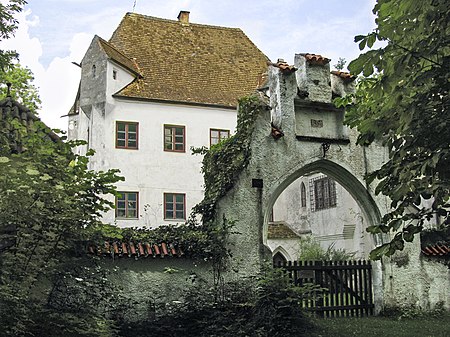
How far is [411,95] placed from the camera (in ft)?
25.6

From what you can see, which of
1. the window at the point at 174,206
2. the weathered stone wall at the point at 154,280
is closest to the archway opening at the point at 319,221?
the window at the point at 174,206

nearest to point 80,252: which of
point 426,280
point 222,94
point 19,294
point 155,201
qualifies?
point 19,294

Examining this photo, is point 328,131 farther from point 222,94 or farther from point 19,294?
point 222,94

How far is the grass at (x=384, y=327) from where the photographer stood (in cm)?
1241

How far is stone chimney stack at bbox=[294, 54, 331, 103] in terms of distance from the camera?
600 inches

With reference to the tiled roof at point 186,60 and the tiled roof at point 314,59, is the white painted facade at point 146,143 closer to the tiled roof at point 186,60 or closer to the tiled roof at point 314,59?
the tiled roof at point 186,60

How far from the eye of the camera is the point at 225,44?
111 ft

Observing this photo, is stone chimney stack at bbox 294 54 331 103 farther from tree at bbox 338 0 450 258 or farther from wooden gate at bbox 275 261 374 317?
tree at bbox 338 0 450 258

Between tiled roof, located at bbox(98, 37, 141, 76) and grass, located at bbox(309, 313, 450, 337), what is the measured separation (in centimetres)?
1822

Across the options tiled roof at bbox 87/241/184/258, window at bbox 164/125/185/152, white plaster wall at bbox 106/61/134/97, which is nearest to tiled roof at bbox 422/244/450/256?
tiled roof at bbox 87/241/184/258

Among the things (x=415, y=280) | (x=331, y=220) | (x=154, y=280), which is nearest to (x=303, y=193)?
(x=331, y=220)

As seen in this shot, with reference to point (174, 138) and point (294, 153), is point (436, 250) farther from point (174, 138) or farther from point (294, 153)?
point (174, 138)

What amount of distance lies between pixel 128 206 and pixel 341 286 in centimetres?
1471

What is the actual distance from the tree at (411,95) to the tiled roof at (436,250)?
815 cm
